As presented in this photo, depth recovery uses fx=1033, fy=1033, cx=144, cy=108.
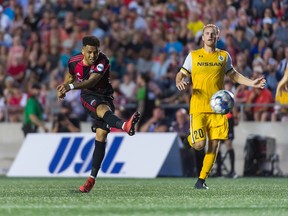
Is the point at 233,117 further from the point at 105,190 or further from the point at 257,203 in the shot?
the point at 257,203

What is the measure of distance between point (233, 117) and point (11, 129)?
19.2 ft

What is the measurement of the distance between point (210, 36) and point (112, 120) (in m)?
1.95

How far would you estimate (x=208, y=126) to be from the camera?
1418cm

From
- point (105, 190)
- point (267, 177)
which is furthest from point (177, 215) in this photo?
point (267, 177)

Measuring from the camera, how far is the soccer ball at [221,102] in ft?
45.1

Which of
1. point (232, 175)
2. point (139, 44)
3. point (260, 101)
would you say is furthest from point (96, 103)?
point (139, 44)

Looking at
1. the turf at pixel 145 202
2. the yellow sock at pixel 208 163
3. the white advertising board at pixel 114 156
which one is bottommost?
the white advertising board at pixel 114 156

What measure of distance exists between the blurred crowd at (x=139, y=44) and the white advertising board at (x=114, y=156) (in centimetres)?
140

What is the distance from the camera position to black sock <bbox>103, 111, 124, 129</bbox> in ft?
42.1

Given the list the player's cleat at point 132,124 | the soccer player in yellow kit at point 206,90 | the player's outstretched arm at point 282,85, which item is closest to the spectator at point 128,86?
the soccer player in yellow kit at point 206,90

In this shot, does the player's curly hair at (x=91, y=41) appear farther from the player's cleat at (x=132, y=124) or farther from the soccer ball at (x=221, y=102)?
the soccer ball at (x=221, y=102)

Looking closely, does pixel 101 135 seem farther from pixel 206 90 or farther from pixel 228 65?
pixel 228 65

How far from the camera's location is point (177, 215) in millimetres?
9273

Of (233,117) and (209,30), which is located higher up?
(209,30)
